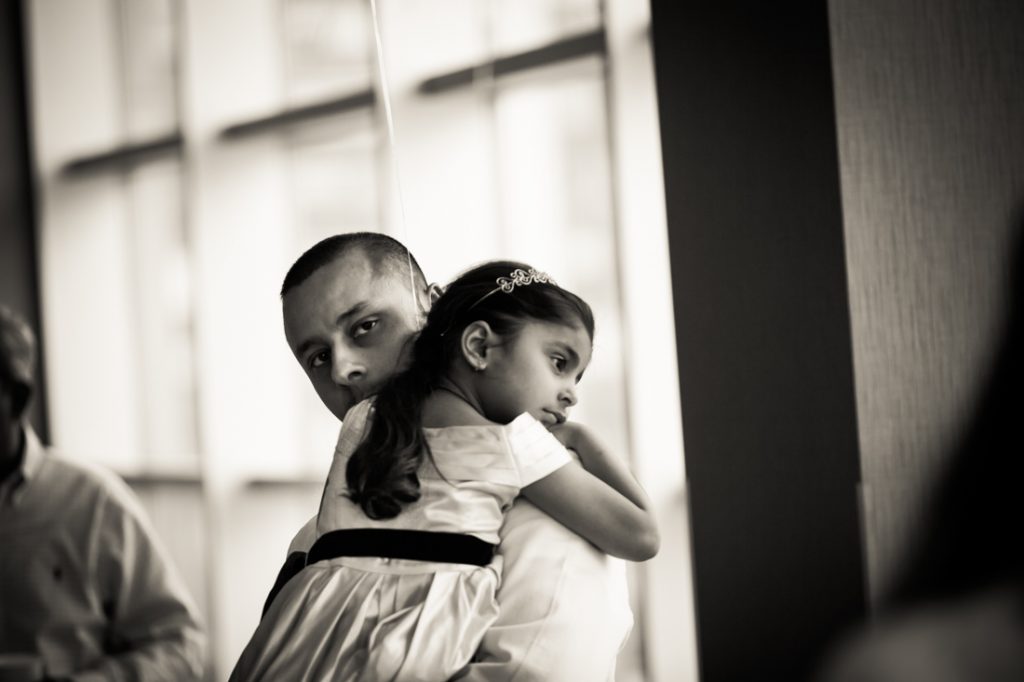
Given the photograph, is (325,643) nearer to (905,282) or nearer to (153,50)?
(905,282)

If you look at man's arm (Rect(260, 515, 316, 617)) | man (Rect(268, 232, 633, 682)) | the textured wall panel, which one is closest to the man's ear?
man (Rect(268, 232, 633, 682))

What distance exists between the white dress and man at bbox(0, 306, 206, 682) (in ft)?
0.83

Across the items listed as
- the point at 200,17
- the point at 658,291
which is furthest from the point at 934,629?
the point at 200,17

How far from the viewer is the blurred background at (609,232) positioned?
727 millimetres

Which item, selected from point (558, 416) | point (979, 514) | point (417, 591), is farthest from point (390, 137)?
point (979, 514)

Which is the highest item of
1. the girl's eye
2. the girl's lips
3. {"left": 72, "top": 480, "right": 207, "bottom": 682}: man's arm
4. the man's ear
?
the man's ear

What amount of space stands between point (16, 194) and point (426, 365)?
523mm

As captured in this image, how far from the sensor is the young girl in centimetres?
68

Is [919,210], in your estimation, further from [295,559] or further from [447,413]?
[295,559]

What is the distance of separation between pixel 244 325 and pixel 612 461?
19.6 inches

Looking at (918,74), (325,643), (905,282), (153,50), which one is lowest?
(325,643)

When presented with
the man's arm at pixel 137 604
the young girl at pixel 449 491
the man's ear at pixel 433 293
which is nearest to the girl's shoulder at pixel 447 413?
the young girl at pixel 449 491

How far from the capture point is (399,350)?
0.81 meters

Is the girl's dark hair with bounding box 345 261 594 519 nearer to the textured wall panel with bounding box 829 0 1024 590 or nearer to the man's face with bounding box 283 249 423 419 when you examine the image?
the man's face with bounding box 283 249 423 419
